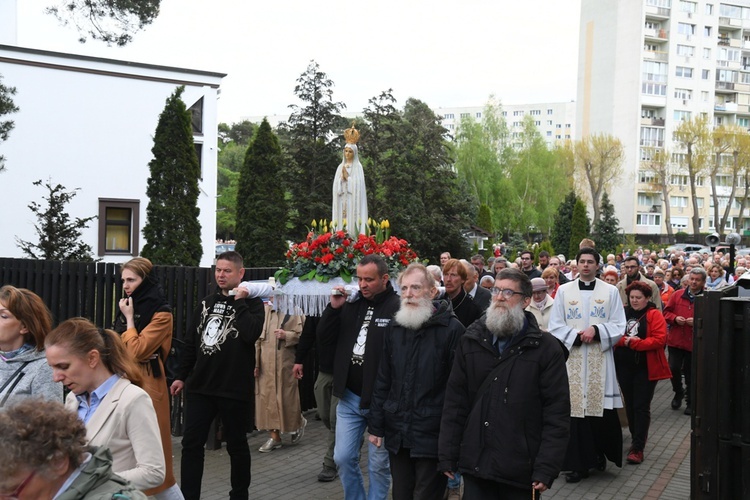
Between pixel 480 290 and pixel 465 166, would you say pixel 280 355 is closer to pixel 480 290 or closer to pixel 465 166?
pixel 480 290

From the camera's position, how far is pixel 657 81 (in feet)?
267

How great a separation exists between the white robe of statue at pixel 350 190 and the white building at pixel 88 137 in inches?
665

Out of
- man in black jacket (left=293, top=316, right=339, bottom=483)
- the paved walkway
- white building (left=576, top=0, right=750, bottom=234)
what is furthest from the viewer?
white building (left=576, top=0, right=750, bottom=234)

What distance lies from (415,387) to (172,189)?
17.0 meters

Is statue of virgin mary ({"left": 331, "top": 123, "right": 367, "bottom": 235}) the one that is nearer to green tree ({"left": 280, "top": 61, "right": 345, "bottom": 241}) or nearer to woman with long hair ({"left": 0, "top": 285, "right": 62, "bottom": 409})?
woman with long hair ({"left": 0, "top": 285, "right": 62, "bottom": 409})

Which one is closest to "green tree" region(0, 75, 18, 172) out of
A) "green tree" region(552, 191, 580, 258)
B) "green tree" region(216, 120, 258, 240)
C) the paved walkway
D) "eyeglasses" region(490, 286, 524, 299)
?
the paved walkway

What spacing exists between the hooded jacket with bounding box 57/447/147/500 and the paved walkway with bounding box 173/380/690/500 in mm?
4806

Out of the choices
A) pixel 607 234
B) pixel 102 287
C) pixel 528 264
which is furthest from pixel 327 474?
pixel 607 234

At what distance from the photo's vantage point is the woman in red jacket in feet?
29.5

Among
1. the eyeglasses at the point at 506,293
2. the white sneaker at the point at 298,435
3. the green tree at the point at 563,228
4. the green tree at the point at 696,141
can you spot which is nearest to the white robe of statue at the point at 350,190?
the white sneaker at the point at 298,435

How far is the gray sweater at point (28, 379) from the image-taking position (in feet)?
14.7

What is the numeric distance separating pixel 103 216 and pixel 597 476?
23110 mm

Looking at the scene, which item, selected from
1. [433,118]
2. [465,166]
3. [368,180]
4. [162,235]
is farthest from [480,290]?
[465,166]

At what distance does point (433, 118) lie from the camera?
137ft
